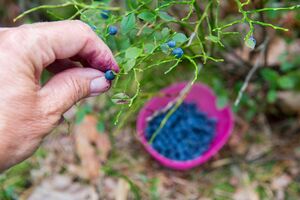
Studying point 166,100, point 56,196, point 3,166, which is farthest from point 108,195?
point 3,166

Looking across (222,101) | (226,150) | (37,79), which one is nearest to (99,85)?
(37,79)

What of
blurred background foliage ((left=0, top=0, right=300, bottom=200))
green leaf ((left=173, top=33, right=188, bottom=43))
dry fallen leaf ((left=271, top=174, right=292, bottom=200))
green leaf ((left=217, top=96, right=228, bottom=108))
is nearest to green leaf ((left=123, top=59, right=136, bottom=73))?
green leaf ((left=173, top=33, right=188, bottom=43))

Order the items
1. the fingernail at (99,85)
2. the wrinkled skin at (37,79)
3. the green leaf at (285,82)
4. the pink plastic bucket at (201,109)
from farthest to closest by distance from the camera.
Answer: the pink plastic bucket at (201,109) → the green leaf at (285,82) → the fingernail at (99,85) → the wrinkled skin at (37,79)

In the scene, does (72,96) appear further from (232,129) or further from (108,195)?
(232,129)

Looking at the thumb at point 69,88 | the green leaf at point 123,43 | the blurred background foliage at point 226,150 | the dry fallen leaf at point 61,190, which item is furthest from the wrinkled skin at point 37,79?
the dry fallen leaf at point 61,190

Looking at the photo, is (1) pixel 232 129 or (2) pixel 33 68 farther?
(1) pixel 232 129

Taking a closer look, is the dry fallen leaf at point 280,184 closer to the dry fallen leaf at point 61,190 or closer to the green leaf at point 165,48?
the dry fallen leaf at point 61,190
